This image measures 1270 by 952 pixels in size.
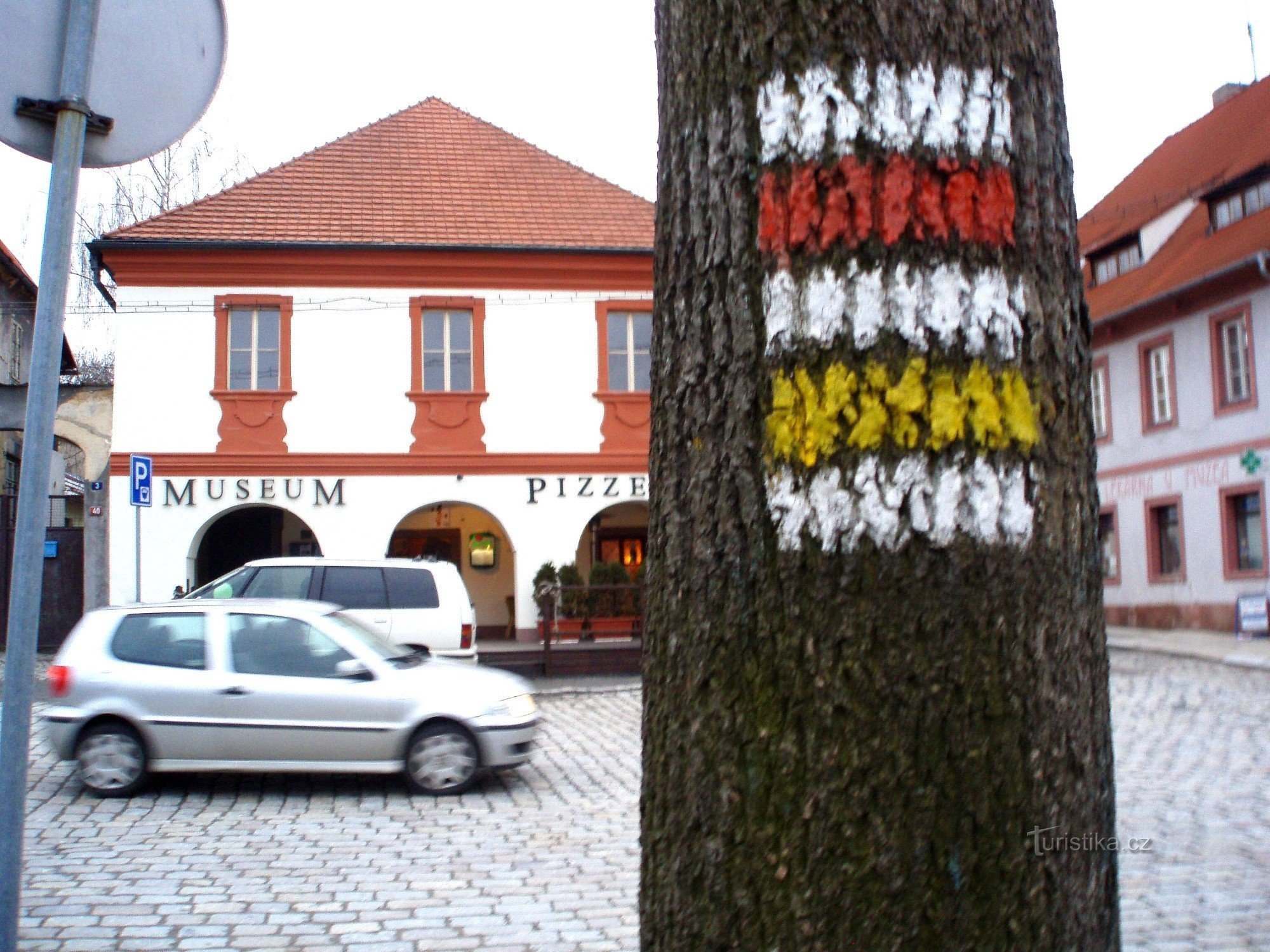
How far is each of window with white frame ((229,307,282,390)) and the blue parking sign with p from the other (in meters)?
5.40

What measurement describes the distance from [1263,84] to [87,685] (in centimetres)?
3291

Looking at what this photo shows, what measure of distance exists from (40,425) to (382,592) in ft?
40.0

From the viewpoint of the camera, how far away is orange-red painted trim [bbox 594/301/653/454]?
2261 centimetres

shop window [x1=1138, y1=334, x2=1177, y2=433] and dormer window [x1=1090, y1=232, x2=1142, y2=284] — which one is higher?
dormer window [x1=1090, y1=232, x2=1142, y2=284]

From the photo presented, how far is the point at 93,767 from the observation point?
391 inches

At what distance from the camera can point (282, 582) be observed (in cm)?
1559

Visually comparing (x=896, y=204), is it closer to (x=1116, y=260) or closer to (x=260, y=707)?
(x=260, y=707)

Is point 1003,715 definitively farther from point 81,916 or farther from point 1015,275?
point 81,916

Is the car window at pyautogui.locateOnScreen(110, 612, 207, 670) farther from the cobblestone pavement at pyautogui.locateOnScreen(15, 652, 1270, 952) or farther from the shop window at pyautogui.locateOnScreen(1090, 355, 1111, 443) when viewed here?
the shop window at pyautogui.locateOnScreen(1090, 355, 1111, 443)

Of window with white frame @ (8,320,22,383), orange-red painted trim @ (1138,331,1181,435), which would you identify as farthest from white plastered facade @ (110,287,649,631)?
window with white frame @ (8,320,22,383)

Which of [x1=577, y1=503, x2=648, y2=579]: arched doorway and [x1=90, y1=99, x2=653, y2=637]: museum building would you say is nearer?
[x1=90, y1=99, x2=653, y2=637]: museum building

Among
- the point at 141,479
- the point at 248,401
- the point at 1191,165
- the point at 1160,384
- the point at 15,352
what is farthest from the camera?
the point at 15,352

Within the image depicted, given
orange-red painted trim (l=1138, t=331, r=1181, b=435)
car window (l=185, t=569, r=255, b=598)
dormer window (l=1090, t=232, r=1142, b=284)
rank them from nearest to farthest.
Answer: car window (l=185, t=569, r=255, b=598), orange-red painted trim (l=1138, t=331, r=1181, b=435), dormer window (l=1090, t=232, r=1142, b=284)

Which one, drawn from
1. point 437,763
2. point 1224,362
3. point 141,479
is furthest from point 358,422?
point 1224,362
